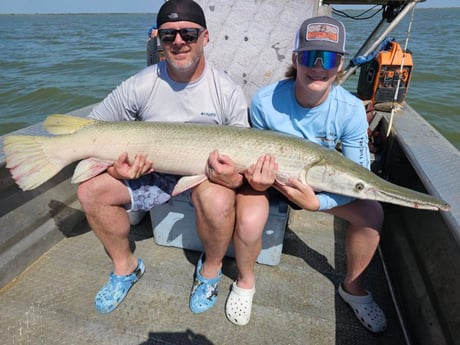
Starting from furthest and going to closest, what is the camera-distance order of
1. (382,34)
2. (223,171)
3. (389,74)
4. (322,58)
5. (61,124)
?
(389,74) < (382,34) < (61,124) < (223,171) < (322,58)

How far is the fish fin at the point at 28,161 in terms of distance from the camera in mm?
2451

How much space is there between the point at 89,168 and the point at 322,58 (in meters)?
1.75

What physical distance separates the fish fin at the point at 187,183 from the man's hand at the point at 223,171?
7cm

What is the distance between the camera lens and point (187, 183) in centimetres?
241

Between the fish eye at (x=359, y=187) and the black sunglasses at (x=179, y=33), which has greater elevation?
the black sunglasses at (x=179, y=33)

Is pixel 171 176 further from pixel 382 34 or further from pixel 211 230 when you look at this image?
pixel 382 34

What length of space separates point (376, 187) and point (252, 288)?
1.13 metres

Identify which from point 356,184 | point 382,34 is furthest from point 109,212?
point 382,34

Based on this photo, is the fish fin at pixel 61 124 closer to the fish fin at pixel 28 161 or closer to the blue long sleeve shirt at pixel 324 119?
the fish fin at pixel 28 161

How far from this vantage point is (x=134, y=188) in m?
2.56

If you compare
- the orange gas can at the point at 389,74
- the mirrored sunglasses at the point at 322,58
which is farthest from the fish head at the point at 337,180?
the orange gas can at the point at 389,74

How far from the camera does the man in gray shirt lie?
7.82 feet

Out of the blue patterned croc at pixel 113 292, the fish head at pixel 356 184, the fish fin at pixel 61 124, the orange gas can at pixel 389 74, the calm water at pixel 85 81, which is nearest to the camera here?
the fish head at pixel 356 184

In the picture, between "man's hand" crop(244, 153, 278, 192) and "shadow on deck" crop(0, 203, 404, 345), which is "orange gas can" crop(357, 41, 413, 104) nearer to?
"shadow on deck" crop(0, 203, 404, 345)
